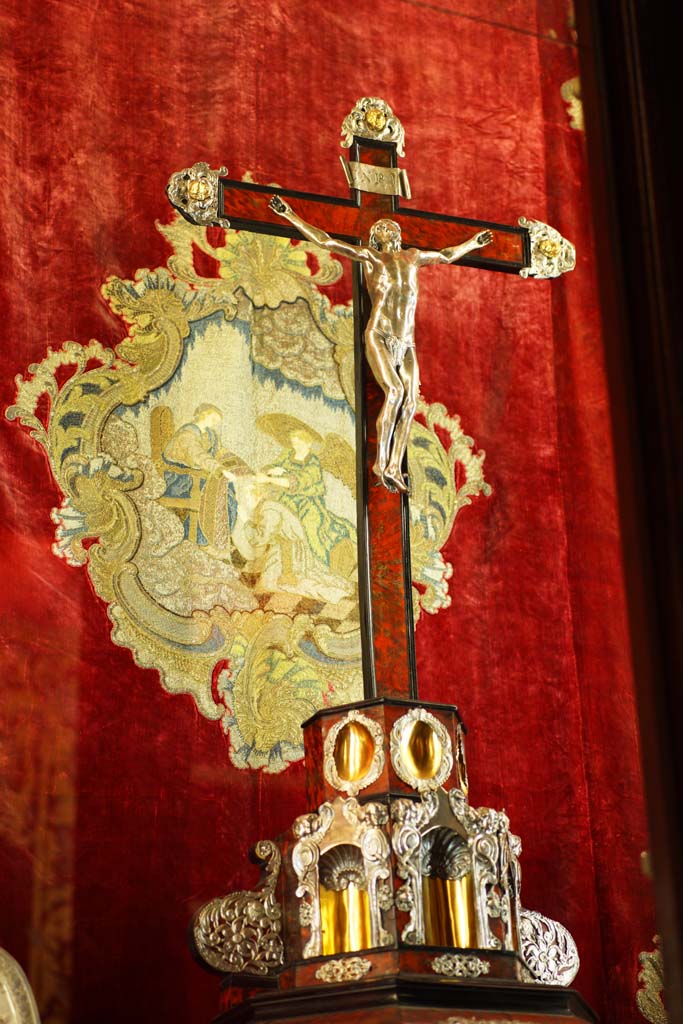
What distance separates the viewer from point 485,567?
415 centimetres

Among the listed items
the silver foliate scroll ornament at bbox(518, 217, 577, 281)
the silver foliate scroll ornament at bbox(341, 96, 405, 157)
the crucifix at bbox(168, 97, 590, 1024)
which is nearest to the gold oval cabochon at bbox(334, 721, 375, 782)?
the crucifix at bbox(168, 97, 590, 1024)

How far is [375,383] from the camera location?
321cm

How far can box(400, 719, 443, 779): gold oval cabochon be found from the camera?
276 centimetres

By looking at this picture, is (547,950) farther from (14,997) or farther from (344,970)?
(14,997)

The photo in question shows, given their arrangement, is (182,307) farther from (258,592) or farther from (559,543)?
(559,543)

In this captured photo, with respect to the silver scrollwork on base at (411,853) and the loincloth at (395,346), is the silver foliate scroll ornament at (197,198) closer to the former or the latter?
the loincloth at (395,346)

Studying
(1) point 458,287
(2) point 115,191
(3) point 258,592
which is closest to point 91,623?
(3) point 258,592

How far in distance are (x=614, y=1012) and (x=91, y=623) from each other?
5.55 feet

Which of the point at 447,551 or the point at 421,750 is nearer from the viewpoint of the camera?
the point at 421,750

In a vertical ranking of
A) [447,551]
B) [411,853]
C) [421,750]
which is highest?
[447,551]

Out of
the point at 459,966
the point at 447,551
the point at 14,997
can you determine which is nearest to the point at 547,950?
the point at 459,966

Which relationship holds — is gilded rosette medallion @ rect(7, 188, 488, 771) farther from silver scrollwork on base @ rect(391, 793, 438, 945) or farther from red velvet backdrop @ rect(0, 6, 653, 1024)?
silver scrollwork on base @ rect(391, 793, 438, 945)

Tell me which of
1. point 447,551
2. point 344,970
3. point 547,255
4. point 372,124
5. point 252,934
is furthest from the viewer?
point 447,551

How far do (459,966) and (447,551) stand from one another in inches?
66.8
